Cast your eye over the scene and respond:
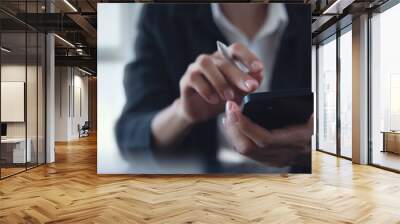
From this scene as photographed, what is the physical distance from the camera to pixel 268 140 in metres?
6.25

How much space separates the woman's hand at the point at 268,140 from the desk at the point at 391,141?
220cm

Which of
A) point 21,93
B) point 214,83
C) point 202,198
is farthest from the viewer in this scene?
point 21,93

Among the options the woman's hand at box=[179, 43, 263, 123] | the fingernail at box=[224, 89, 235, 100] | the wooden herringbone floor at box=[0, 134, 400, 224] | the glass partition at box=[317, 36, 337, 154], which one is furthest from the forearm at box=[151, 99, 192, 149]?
the glass partition at box=[317, 36, 337, 154]

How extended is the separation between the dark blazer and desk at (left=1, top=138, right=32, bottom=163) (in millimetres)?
2060

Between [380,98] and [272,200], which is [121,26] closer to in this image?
[272,200]

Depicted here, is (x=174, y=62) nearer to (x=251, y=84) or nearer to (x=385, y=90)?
(x=251, y=84)

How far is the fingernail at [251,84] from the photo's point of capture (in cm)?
615

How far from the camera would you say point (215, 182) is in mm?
5895

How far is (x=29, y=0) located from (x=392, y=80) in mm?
7016

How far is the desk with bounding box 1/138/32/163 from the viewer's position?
656 cm

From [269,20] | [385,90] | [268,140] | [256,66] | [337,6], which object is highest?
[337,6]

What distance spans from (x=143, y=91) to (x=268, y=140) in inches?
88.5

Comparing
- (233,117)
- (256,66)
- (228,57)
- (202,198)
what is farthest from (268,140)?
(202,198)

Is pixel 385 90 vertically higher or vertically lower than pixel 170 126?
higher
